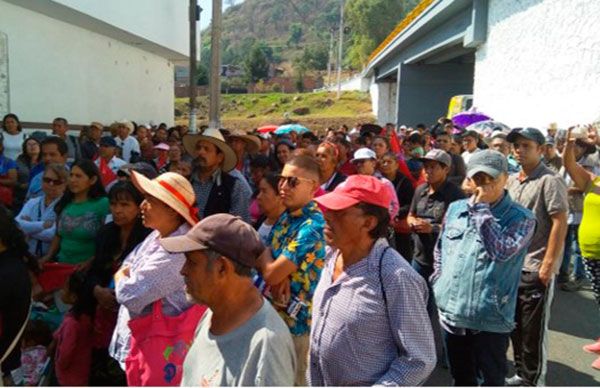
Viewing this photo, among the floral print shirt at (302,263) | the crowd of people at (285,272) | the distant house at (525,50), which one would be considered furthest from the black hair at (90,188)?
the distant house at (525,50)

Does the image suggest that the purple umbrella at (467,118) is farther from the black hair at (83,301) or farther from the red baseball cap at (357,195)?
the red baseball cap at (357,195)

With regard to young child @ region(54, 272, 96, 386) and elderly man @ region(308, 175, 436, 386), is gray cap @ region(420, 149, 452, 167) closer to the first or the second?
elderly man @ region(308, 175, 436, 386)

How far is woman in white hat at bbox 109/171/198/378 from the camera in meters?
2.82

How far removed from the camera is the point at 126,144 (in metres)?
10.3

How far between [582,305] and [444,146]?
2853 mm

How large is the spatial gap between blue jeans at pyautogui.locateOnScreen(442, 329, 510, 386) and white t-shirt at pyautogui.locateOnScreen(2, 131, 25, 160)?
317 inches

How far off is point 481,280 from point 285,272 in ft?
3.99

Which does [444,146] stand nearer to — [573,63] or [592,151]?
[592,151]

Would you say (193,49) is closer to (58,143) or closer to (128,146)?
(128,146)

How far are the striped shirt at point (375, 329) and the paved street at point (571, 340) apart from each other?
2.57 metres

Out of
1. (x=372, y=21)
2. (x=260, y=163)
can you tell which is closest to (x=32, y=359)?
(x=260, y=163)

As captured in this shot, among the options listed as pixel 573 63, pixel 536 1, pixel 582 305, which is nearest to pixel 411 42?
pixel 536 1

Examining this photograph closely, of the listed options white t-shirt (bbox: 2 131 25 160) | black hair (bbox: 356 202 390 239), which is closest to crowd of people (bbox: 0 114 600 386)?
black hair (bbox: 356 202 390 239)

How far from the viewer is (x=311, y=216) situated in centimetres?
339
